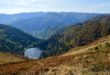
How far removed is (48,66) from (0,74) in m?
6.27

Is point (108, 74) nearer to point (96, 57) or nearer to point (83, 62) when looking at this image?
point (83, 62)

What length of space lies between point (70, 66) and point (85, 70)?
7.89 feet

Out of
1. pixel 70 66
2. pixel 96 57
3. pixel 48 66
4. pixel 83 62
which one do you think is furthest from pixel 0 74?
pixel 96 57

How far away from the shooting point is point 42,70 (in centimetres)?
3509

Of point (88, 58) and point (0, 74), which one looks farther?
point (88, 58)

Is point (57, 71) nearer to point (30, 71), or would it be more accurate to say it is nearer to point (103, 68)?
point (30, 71)

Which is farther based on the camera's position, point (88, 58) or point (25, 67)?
point (88, 58)

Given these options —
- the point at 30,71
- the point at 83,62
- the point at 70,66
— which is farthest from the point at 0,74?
the point at 83,62

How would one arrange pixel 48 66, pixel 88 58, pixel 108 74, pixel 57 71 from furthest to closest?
1. pixel 88 58
2. pixel 48 66
3. pixel 57 71
4. pixel 108 74

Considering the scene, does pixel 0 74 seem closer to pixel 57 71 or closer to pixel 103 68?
pixel 57 71

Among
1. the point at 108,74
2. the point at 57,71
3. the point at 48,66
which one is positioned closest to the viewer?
the point at 108,74

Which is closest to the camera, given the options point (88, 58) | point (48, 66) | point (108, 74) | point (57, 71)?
point (108, 74)

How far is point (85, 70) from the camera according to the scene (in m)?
33.4

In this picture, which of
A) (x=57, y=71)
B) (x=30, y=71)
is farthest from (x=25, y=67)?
(x=57, y=71)
